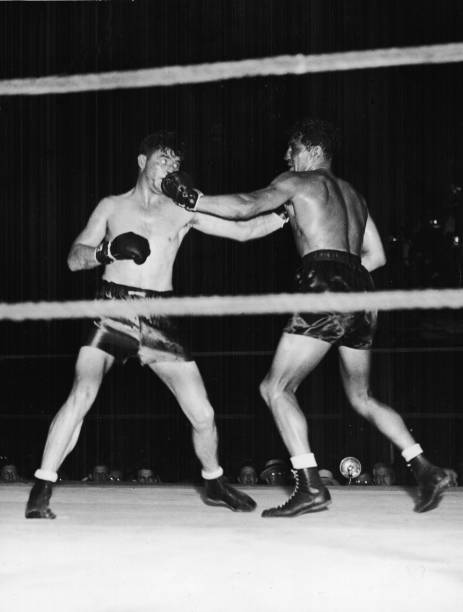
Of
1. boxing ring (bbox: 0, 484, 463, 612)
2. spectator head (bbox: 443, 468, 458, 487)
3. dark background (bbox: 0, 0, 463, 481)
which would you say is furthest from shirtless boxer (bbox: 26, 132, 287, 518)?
dark background (bbox: 0, 0, 463, 481)

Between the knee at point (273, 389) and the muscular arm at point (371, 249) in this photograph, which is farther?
the muscular arm at point (371, 249)

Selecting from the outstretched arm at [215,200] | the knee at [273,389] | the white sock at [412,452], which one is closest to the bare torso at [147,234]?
the outstretched arm at [215,200]

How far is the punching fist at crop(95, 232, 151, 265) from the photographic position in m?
2.55

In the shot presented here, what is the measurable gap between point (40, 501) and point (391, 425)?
1082 mm

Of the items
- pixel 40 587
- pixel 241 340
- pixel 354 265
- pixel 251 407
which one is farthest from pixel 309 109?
pixel 40 587

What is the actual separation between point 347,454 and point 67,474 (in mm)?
2324

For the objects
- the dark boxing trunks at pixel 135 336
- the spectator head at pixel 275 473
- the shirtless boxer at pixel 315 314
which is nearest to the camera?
the shirtless boxer at pixel 315 314

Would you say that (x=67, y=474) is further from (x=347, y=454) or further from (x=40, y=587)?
(x=40, y=587)

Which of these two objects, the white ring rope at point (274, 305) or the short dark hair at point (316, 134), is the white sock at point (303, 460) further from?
the short dark hair at point (316, 134)

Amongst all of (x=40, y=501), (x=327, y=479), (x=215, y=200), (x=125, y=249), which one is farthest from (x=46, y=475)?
(x=327, y=479)

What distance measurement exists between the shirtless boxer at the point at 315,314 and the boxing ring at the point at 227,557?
5.5 inches

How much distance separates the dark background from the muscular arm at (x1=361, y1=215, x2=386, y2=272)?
129 inches

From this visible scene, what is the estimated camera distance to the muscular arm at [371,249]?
2912 millimetres

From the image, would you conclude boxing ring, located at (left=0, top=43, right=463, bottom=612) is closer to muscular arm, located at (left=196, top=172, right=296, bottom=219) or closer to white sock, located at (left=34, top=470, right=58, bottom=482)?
white sock, located at (left=34, top=470, right=58, bottom=482)
